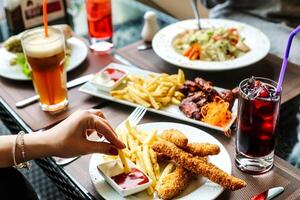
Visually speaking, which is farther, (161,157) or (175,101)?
(175,101)

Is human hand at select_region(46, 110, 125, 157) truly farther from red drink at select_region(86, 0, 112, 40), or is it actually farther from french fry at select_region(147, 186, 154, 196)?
red drink at select_region(86, 0, 112, 40)

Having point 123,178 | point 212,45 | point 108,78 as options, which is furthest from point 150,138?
point 212,45

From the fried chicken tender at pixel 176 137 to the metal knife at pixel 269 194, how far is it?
0.21 m

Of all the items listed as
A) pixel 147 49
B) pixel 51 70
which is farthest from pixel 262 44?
pixel 51 70

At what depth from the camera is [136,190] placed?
0.96 m

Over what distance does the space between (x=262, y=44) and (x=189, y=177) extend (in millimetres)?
805

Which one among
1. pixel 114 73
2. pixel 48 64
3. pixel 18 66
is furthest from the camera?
pixel 18 66

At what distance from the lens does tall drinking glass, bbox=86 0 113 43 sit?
173 cm

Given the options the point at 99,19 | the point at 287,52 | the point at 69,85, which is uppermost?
the point at 287,52

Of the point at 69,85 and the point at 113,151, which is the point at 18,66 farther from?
the point at 113,151

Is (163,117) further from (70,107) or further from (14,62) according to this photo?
(14,62)

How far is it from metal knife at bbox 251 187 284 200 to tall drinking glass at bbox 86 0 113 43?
105 centimetres

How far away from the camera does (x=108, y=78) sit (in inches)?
55.8

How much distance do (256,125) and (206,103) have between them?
0.28 meters
